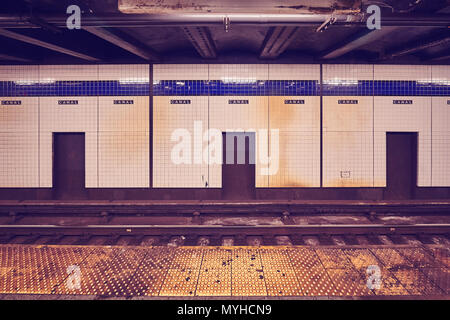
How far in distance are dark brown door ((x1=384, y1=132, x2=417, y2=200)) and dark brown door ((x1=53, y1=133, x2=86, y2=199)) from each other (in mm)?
9197

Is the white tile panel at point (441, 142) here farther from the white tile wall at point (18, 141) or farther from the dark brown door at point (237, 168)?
the white tile wall at point (18, 141)

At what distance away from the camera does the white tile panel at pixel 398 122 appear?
6129 millimetres

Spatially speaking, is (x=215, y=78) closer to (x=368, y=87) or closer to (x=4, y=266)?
(x=368, y=87)

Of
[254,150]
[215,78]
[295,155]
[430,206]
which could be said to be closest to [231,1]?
[215,78]

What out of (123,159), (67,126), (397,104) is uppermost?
(397,104)

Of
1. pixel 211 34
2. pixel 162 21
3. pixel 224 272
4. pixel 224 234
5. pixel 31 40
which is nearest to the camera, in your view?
pixel 224 272

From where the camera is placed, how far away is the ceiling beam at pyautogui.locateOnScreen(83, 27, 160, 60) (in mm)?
4048

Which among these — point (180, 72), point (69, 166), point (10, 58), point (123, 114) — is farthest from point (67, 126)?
point (180, 72)

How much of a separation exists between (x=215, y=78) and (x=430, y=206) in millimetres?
6759

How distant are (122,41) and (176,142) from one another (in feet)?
8.86

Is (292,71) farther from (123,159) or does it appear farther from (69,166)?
(69,166)

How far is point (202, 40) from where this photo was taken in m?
4.66

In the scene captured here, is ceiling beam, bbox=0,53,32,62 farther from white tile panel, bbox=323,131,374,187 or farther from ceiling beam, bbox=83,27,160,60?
white tile panel, bbox=323,131,374,187
